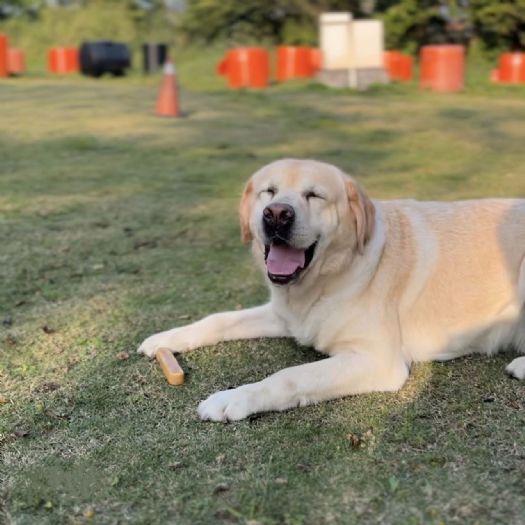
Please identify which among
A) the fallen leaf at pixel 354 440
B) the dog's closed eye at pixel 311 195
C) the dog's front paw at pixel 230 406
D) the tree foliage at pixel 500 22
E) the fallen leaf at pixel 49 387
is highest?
the tree foliage at pixel 500 22

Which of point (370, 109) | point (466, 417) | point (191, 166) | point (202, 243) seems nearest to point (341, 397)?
point (466, 417)

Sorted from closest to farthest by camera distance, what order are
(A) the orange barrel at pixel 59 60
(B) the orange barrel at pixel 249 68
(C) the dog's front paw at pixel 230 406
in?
1. (C) the dog's front paw at pixel 230 406
2. (B) the orange barrel at pixel 249 68
3. (A) the orange barrel at pixel 59 60

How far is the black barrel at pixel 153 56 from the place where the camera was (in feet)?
86.9

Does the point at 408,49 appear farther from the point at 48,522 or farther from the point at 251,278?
the point at 48,522

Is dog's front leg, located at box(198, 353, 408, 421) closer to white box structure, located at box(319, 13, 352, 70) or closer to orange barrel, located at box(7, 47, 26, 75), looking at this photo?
white box structure, located at box(319, 13, 352, 70)

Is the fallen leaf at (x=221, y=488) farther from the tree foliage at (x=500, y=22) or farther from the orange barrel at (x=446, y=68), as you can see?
the tree foliage at (x=500, y=22)

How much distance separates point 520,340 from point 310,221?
1.18 m

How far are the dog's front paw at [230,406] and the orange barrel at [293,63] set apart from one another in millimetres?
20735

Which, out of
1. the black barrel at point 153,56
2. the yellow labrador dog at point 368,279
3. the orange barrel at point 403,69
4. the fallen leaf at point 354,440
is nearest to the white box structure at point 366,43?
the orange barrel at point 403,69

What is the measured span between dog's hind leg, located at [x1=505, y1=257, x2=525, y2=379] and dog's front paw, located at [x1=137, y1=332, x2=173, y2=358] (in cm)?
154

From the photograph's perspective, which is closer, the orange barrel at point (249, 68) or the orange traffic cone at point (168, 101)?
the orange traffic cone at point (168, 101)


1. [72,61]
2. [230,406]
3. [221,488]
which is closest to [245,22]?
[72,61]

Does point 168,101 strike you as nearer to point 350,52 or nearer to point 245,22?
point 350,52

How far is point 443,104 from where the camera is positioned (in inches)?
589
